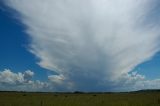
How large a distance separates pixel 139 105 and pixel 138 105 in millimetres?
106

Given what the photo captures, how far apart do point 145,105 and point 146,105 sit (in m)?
0.11

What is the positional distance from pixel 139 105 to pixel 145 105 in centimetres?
64

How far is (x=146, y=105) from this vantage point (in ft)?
86.2

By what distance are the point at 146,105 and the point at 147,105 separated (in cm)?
11

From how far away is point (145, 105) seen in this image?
2627 cm

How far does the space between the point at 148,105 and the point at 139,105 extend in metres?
0.89

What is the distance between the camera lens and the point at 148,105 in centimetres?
2631

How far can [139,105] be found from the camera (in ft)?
87.4

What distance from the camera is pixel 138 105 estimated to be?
2661cm

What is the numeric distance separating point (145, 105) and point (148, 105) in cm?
32

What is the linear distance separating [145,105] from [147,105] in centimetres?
21
